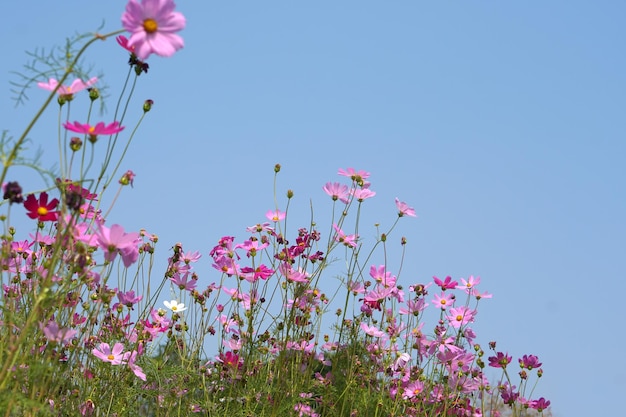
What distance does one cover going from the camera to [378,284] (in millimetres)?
4297

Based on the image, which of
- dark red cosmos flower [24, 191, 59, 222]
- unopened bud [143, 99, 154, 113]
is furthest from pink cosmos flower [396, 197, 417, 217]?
dark red cosmos flower [24, 191, 59, 222]

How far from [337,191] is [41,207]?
170 cm

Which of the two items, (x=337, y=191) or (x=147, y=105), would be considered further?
(x=337, y=191)

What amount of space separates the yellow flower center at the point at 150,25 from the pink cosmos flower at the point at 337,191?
2060 mm

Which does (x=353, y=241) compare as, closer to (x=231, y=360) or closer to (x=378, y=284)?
(x=378, y=284)

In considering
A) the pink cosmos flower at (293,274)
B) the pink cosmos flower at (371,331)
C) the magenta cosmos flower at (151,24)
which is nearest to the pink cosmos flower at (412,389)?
the pink cosmos flower at (371,331)

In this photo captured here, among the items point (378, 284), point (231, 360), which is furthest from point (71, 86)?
point (378, 284)

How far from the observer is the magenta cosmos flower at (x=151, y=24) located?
180cm

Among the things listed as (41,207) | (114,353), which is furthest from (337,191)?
(41,207)

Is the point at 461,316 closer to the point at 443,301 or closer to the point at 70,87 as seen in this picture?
the point at 443,301

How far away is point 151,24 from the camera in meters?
1.81

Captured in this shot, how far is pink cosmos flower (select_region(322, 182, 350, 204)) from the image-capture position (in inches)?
149

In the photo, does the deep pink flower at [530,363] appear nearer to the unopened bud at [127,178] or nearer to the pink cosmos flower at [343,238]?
the pink cosmos flower at [343,238]

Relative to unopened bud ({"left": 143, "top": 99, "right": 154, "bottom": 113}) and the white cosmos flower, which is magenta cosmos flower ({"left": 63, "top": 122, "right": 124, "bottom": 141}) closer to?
unopened bud ({"left": 143, "top": 99, "right": 154, "bottom": 113})
